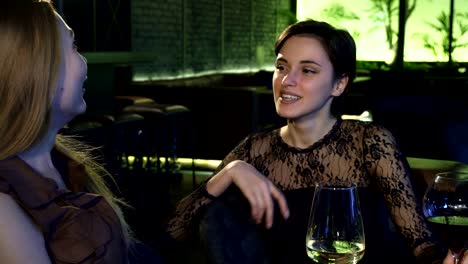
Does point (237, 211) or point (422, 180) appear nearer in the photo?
point (237, 211)

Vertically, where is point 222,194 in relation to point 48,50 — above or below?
below

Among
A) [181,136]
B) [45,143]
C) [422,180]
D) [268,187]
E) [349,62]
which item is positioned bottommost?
[181,136]

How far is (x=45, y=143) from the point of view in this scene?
3.74ft

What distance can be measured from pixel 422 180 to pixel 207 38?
8.20 m

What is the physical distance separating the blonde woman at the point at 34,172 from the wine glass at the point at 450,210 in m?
0.49

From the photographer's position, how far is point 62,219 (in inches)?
38.4

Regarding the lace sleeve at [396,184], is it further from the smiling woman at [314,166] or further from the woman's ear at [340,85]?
the woman's ear at [340,85]

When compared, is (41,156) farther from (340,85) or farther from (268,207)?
(340,85)

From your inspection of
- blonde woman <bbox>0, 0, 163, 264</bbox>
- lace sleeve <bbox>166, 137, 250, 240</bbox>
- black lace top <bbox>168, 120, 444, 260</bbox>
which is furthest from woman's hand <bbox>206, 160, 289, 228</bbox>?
blonde woman <bbox>0, 0, 163, 264</bbox>

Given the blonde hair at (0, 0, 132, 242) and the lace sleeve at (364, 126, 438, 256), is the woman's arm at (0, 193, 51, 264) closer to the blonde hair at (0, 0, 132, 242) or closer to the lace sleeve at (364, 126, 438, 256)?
the blonde hair at (0, 0, 132, 242)

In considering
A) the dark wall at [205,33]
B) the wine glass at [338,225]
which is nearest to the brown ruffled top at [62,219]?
the wine glass at [338,225]

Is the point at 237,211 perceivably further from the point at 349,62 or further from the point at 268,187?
the point at 349,62

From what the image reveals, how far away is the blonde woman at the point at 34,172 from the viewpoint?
938mm

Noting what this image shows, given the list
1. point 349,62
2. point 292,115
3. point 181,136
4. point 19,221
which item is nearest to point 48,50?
point 19,221
